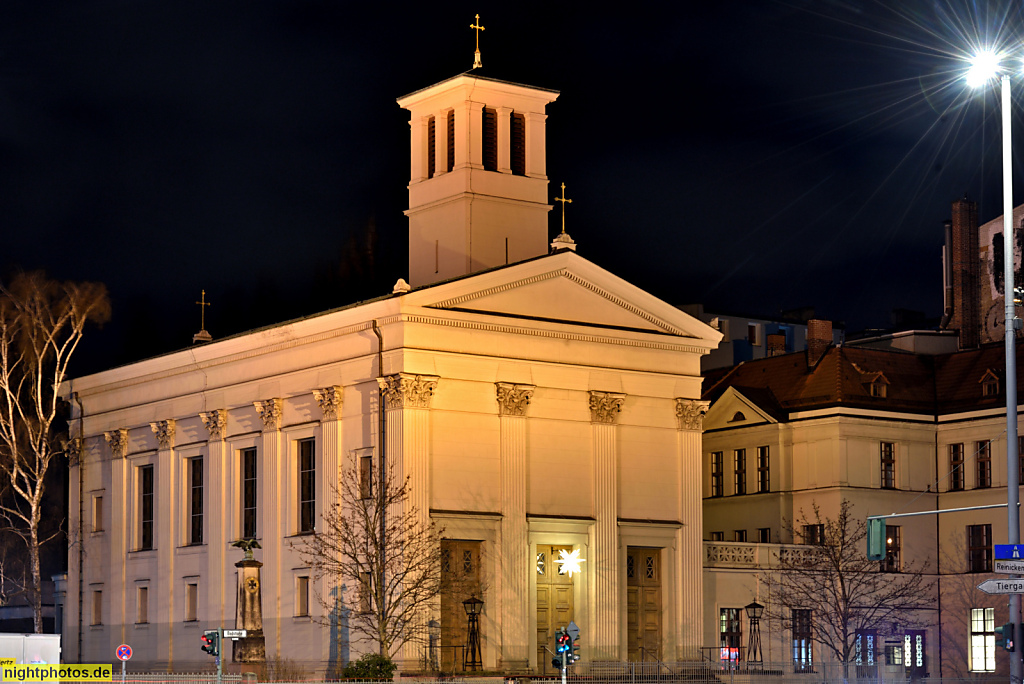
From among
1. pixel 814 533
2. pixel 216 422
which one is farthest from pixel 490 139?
pixel 814 533

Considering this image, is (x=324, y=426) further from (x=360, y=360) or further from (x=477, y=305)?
(x=477, y=305)

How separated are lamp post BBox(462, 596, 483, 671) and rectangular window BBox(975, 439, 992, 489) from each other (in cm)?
2376

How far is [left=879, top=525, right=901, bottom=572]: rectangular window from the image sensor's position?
7519 centimetres

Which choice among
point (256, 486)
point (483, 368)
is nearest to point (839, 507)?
point (483, 368)

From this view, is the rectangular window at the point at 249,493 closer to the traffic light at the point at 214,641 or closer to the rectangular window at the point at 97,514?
the rectangular window at the point at 97,514

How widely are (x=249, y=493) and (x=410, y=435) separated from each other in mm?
10790

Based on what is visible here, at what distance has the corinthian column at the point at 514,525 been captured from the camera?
63.5m

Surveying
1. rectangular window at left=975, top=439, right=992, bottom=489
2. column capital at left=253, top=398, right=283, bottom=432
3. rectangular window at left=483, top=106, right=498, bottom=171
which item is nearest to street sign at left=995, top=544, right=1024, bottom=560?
column capital at left=253, top=398, right=283, bottom=432

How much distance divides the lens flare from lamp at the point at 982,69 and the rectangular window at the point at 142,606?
159 ft

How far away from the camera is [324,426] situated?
6569cm

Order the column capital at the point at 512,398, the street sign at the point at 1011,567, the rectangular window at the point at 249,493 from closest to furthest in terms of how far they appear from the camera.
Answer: the street sign at the point at 1011,567, the column capital at the point at 512,398, the rectangular window at the point at 249,493

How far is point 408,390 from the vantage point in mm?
62094

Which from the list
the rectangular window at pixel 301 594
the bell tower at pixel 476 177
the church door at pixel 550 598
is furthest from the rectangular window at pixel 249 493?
the church door at pixel 550 598

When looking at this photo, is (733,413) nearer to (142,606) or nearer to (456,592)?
(456,592)
